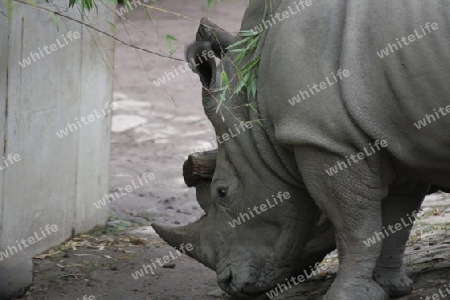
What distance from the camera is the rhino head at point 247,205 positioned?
200 inches

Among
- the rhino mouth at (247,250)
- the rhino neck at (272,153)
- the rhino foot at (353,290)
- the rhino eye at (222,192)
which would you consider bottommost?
the rhino foot at (353,290)

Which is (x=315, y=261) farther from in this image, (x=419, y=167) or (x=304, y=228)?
(x=419, y=167)

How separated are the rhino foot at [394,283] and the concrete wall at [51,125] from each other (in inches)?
82.9

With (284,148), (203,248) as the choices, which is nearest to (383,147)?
(284,148)

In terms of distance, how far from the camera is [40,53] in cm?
652

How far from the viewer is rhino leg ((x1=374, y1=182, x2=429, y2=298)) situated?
532 cm

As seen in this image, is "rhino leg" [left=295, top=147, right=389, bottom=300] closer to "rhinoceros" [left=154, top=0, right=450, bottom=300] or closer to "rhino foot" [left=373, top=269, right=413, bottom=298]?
"rhinoceros" [left=154, top=0, right=450, bottom=300]

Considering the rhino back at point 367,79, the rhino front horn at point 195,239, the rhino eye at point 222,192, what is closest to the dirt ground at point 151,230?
the rhino front horn at point 195,239

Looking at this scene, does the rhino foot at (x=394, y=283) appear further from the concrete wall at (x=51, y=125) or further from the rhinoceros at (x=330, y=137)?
the concrete wall at (x=51, y=125)

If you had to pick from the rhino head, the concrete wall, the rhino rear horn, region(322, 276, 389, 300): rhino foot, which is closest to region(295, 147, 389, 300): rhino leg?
region(322, 276, 389, 300): rhino foot

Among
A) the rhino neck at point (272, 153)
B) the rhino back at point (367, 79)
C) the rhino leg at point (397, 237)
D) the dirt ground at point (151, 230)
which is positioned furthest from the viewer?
the dirt ground at point (151, 230)

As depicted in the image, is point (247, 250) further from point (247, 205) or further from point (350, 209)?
point (350, 209)

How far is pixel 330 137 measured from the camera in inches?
179

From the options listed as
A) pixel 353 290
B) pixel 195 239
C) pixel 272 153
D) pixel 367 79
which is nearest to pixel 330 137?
pixel 367 79
